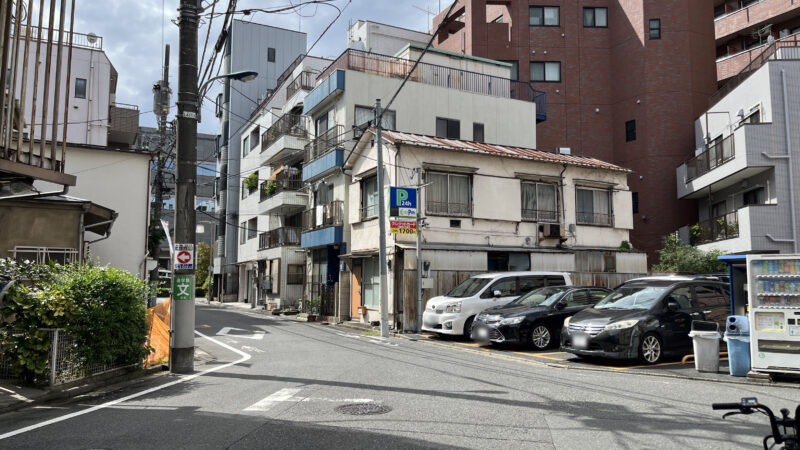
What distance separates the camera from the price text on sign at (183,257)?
10.3 m

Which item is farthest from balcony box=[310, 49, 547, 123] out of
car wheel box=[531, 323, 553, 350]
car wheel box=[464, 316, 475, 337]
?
car wheel box=[531, 323, 553, 350]

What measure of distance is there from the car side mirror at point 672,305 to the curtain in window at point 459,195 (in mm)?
10295

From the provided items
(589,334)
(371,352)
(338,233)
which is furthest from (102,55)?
(589,334)

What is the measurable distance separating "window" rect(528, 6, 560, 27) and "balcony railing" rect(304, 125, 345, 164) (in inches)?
648

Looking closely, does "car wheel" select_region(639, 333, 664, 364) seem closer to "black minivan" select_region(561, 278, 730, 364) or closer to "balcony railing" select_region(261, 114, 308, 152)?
"black minivan" select_region(561, 278, 730, 364)

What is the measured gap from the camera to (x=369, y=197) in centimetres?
2256

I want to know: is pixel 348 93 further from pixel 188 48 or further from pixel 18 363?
pixel 18 363

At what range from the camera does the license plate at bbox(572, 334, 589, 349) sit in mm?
10961

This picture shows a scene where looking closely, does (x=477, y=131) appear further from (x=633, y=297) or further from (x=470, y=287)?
(x=633, y=297)

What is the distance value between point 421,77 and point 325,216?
→ 8.28 m

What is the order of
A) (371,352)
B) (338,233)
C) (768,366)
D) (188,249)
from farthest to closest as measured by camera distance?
1. (338,233)
2. (371,352)
3. (188,249)
4. (768,366)

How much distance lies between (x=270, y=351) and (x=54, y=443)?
26.4ft

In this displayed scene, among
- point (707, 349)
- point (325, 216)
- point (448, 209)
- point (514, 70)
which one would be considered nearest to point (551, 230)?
point (448, 209)

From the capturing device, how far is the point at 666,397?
7.53 metres
